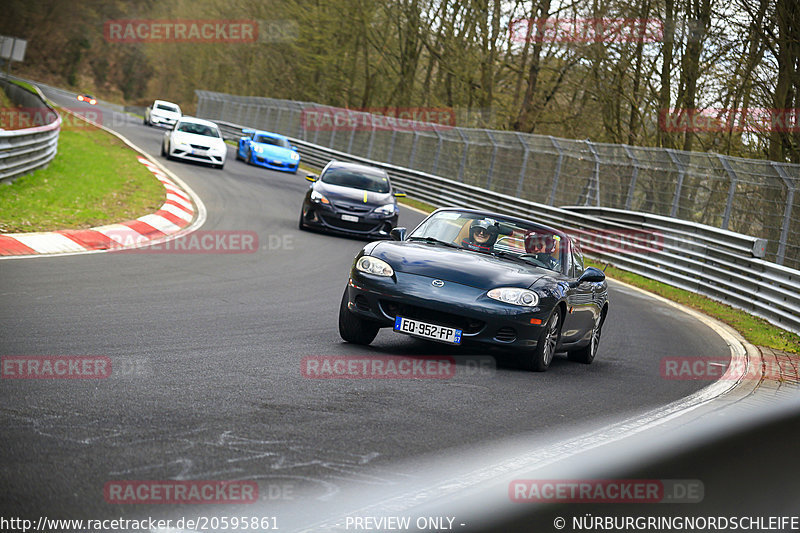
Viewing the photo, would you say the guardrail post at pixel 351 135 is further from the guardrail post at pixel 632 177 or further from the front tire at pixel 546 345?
the front tire at pixel 546 345

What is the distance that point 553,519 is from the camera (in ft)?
13.8

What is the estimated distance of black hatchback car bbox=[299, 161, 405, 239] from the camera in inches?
753

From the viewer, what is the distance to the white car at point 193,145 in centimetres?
2936

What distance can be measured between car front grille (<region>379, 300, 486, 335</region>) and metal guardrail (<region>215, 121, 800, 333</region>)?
8.63 meters

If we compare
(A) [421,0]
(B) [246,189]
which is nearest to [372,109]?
(A) [421,0]

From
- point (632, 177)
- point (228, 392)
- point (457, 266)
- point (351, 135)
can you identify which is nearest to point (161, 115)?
point (351, 135)

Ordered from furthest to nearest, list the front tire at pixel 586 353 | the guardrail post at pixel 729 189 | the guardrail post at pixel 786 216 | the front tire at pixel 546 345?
the guardrail post at pixel 729 189
the guardrail post at pixel 786 216
the front tire at pixel 586 353
the front tire at pixel 546 345

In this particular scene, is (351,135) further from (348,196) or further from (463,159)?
(348,196)

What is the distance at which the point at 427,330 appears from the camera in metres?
7.78

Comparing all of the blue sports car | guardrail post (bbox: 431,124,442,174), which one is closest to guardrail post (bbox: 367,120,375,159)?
the blue sports car

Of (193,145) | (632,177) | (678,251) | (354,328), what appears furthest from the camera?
(193,145)

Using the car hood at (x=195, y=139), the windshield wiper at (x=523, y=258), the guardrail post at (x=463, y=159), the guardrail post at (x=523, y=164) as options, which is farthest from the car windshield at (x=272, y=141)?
the windshield wiper at (x=523, y=258)

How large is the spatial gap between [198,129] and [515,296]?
24.3 meters

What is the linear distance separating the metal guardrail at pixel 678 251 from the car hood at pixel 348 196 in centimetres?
613
